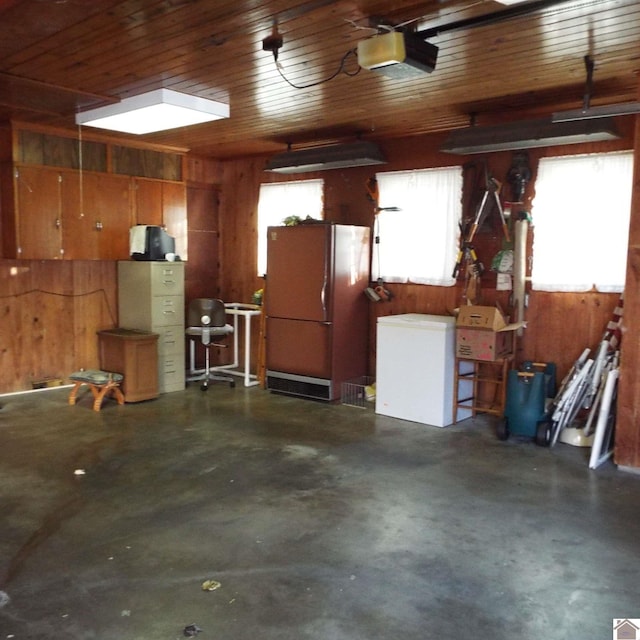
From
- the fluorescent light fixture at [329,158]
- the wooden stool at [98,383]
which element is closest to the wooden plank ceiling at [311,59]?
the fluorescent light fixture at [329,158]

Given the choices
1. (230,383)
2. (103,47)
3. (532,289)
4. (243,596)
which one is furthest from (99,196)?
(243,596)

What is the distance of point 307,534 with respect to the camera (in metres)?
3.27

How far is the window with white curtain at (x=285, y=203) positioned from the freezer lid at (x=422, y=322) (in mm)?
1912

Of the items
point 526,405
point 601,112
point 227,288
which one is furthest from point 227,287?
point 601,112

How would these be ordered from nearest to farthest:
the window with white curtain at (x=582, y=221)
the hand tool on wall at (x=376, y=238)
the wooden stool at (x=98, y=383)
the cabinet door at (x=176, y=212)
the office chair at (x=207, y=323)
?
the window with white curtain at (x=582, y=221)
the wooden stool at (x=98, y=383)
the hand tool on wall at (x=376, y=238)
the office chair at (x=207, y=323)
the cabinet door at (x=176, y=212)

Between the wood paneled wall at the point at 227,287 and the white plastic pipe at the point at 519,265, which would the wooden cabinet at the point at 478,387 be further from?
the white plastic pipe at the point at 519,265

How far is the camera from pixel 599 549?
3.13 meters

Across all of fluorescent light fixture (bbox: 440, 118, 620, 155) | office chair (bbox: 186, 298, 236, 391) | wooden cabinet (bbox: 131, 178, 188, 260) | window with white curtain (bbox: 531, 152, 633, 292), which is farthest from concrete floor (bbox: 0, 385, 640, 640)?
wooden cabinet (bbox: 131, 178, 188, 260)

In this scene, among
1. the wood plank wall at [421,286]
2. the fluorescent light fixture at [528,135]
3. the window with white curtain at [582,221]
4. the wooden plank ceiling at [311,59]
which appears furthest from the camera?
the wood plank wall at [421,286]

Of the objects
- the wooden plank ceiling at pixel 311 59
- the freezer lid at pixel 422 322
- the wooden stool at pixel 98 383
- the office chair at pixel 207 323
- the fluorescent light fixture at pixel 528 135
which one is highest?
the wooden plank ceiling at pixel 311 59

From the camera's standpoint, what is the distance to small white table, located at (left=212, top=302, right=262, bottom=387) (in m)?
6.89

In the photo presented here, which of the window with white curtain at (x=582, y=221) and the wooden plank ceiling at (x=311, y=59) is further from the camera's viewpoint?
the window with white curtain at (x=582, y=221)

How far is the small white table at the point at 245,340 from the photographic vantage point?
6887 mm

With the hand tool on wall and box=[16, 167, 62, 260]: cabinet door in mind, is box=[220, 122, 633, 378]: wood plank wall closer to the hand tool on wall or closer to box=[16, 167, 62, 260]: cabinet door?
the hand tool on wall
